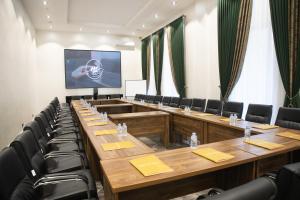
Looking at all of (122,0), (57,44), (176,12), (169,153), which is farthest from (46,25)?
(169,153)

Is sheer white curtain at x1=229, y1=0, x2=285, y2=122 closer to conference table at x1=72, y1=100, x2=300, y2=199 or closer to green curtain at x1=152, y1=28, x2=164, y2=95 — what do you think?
conference table at x1=72, y1=100, x2=300, y2=199

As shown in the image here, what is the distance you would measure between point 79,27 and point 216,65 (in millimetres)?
6130

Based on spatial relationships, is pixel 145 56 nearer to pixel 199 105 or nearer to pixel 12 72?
pixel 199 105

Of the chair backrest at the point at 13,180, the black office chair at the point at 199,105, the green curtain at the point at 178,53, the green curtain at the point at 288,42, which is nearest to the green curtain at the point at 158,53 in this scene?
the green curtain at the point at 178,53

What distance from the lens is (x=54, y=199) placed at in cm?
153

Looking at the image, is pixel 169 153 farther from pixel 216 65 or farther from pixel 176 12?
pixel 176 12

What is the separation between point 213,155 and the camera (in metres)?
1.64

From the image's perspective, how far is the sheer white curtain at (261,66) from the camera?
416 centimetres

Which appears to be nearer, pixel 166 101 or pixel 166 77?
pixel 166 101

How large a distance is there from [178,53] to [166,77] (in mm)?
1441

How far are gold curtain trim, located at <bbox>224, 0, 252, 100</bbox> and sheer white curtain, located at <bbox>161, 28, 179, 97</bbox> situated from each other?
292 cm

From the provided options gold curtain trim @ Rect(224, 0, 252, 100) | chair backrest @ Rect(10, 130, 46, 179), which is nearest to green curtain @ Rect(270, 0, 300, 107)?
gold curtain trim @ Rect(224, 0, 252, 100)

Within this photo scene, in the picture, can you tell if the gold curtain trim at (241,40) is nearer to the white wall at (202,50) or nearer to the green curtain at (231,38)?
the green curtain at (231,38)

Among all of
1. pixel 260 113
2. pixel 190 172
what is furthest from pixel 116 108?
pixel 190 172
